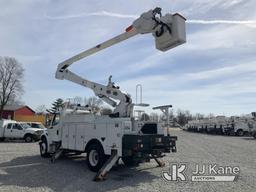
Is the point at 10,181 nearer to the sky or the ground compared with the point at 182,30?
nearer to the ground

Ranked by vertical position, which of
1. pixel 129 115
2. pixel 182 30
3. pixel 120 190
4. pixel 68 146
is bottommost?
pixel 120 190

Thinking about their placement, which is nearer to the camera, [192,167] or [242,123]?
[192,167]

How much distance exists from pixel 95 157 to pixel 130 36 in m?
4.56

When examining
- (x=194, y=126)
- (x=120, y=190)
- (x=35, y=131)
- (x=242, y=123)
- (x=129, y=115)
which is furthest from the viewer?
(x=194, y=126)

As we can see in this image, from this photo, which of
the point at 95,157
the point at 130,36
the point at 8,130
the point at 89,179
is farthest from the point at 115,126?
the point at 8,130

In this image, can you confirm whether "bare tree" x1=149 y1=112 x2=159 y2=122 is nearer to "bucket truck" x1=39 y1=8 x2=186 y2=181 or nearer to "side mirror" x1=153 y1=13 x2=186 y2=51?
"bucket truck" x1=39 y1=8 x2=186 y2=181

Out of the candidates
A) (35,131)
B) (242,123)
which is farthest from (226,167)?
(242,123)

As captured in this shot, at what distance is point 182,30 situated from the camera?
9.55 m

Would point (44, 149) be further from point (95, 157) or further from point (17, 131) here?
point (17, 131)

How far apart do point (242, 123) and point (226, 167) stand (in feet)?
114

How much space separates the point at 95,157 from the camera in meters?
12.3

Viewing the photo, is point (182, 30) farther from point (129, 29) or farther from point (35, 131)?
point (35, 131)

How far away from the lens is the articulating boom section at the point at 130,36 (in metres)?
9.64

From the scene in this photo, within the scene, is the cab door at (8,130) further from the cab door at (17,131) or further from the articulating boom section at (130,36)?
the articulating boom section at (130,36)
